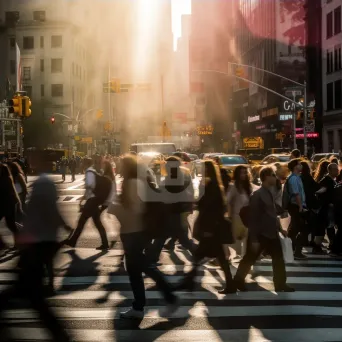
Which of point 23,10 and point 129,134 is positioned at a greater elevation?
point 23,10

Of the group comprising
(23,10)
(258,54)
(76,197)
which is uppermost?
(23,10)

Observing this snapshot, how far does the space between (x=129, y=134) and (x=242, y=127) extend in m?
58.2

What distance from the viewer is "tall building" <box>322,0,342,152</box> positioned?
6244 cm

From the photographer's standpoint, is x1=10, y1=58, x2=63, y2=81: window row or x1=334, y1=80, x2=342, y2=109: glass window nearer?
x1=334, y1=80, x2=342, y2=109: glass window

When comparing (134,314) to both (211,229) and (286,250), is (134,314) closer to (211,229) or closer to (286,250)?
(211,229)

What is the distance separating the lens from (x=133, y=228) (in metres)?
7.90

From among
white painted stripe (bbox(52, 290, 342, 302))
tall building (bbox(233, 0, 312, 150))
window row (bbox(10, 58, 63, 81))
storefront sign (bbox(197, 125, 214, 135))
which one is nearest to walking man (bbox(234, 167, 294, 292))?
white painted stripe (bbox(52, 290, 342, 302))

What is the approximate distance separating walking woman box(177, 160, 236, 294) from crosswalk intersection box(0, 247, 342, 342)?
0.73 feet

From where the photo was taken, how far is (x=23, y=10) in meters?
114

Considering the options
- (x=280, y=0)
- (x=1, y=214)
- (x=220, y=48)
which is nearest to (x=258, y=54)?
(x=280, y=0)

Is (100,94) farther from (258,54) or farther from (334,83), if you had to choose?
(334,83)

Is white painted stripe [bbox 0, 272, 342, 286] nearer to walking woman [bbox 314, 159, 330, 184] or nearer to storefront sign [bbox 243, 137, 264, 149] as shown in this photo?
walking woman [bbox 314, 159, 330, 184]

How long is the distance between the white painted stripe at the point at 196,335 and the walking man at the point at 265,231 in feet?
6.92

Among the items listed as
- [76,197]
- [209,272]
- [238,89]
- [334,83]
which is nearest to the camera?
[209,272]
